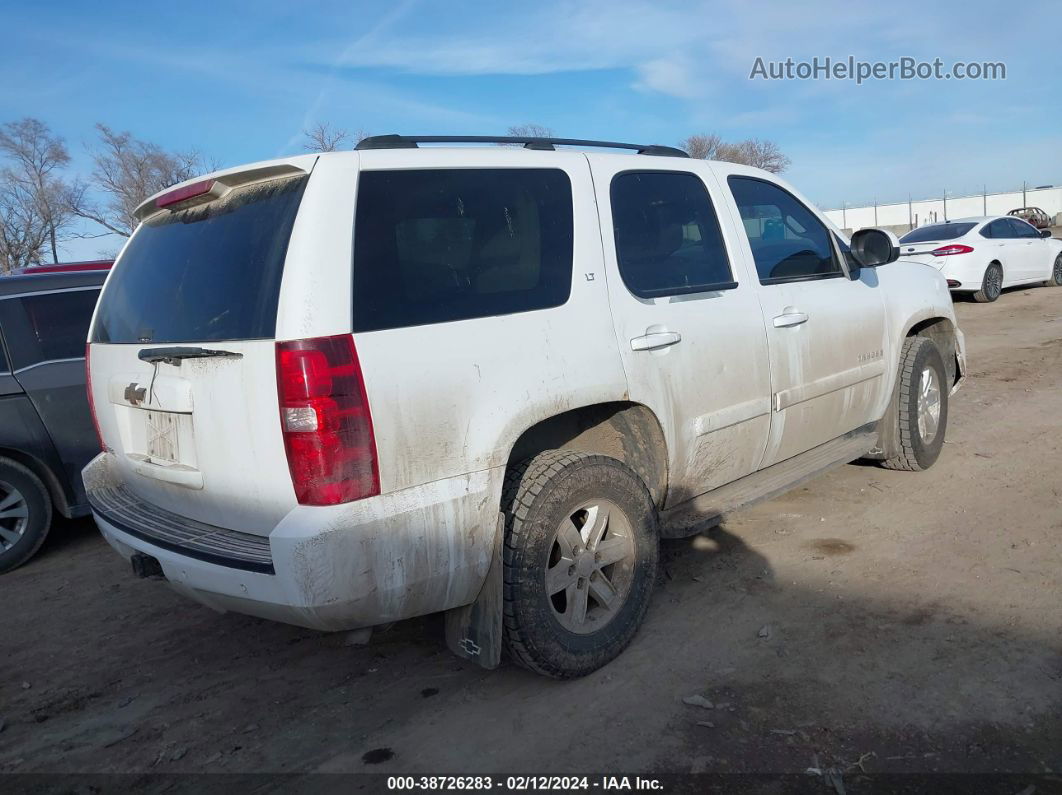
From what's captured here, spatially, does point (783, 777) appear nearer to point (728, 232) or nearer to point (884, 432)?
point (728, 232)

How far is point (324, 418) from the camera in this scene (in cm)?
241

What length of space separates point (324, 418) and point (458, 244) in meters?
0.84

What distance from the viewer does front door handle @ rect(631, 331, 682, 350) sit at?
3240mm

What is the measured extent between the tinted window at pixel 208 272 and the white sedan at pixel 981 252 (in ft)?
43.7

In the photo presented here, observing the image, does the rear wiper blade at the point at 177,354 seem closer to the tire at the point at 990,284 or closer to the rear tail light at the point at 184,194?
A: the rear tail light at the point at 184,194

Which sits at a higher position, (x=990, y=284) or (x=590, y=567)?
(x=990, y=284)

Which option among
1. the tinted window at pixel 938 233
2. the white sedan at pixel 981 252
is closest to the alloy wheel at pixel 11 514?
the white sedan at pixel 981 252

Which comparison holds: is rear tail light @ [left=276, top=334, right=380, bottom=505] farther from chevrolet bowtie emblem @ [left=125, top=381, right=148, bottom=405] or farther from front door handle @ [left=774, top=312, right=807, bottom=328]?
front door handle @ [left=774, top=312, right=807, bottom=328]

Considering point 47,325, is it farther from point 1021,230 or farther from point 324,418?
point 1021,230

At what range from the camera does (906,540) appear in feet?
14.1

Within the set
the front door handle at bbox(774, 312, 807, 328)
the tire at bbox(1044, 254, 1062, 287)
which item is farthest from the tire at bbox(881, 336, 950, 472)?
the tire at bbox(1044, 254, 1062, 287)

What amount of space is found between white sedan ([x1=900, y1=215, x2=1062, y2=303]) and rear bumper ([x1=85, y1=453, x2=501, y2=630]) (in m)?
13.2

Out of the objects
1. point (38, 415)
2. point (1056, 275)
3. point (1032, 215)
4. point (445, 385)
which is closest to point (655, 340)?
point (445, 385)

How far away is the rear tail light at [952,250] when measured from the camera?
14.1 meters
